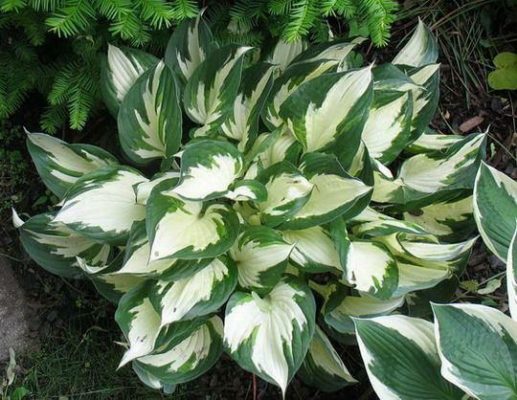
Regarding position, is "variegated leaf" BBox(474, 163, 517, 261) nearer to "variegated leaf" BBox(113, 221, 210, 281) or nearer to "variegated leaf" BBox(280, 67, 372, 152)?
"variegated leaf" BBox(280, 67, 372, 152)

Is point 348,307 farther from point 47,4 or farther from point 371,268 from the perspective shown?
point 47,4

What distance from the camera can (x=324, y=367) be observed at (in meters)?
1.48

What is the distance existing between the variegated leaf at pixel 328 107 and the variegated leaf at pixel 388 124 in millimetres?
109

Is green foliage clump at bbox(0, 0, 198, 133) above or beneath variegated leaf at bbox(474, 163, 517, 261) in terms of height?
above

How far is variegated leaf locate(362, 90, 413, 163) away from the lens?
1.40 m

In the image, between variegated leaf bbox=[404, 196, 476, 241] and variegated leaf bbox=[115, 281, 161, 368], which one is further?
variegated leaf bbox=[404, 196, 476, 241]

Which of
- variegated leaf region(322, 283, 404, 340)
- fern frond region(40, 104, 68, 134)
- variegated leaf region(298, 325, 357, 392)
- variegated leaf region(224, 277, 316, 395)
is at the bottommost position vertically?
variegated leaf region(298, 325, 357, 392)

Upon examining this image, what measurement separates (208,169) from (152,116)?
0.70 feet

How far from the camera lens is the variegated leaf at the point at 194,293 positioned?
125cm

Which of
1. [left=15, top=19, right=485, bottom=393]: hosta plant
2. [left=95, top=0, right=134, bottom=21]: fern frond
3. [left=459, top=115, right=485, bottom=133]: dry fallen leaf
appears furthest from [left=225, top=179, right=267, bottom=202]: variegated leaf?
[left=459, top=115, right=485, bottom=133]: dry fallen leaf

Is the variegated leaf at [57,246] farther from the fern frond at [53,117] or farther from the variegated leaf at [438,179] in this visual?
the variegated leaf at [438,179]

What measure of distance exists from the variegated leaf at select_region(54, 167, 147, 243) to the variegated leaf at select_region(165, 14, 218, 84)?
27 cm

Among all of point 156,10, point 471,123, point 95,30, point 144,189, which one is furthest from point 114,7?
point 471,123

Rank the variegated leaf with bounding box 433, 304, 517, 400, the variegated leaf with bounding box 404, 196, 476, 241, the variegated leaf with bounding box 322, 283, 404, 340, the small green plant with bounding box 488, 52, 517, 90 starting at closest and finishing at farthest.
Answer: the variegated leaf with bounding box 433, 304, 517, 400 → the variegated leaf with bounding box 322, 283, 404, 340 → the variegated leaf with bounding box 404, 196, 476, 241 → the small green plant with bounding box 488, 52, 517, 90
